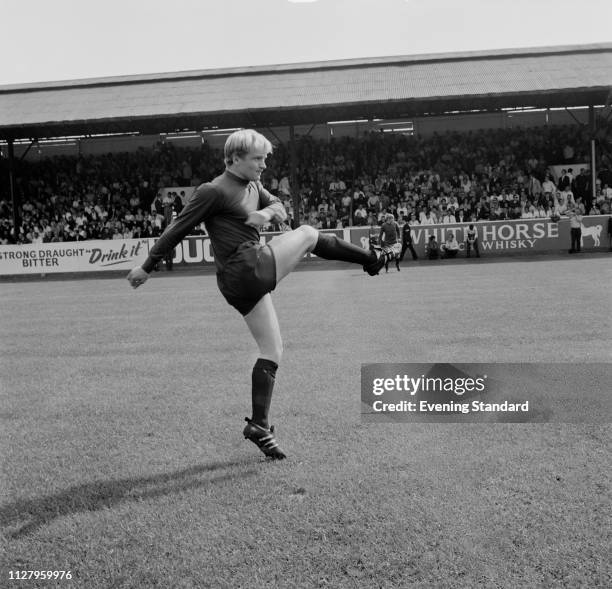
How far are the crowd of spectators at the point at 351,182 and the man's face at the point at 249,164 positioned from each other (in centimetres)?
2136

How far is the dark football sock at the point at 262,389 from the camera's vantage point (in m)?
4.01

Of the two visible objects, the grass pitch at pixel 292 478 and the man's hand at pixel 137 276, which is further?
the man's hand at pixel 137 276

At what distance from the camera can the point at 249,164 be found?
3783 millimetres

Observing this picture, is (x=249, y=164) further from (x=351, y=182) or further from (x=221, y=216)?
(x=351, y=182)

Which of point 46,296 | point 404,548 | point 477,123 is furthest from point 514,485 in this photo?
point 477,123

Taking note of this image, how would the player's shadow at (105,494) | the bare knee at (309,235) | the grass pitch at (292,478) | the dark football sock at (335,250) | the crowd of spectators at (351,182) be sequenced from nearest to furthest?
the grass pitch at (292,478), the player's shadow at (105,494), the bare knee at (309,235), the dark football sock at (335,250), the crowd of spectators at (351,182)

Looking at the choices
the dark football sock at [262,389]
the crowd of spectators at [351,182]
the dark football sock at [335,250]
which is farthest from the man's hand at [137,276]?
the crowd of spectators at [351,182]

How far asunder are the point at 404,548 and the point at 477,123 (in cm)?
2942

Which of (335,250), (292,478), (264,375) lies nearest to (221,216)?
(335,250)

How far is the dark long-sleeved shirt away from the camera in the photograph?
3697 millimetres

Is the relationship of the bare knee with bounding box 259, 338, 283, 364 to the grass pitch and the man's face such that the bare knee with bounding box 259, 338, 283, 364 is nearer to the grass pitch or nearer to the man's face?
the grass pitch

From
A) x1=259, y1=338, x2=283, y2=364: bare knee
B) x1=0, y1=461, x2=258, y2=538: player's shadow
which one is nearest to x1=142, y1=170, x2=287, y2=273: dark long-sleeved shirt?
x1=259, y1=338, x2=283, y2=364: bare knee

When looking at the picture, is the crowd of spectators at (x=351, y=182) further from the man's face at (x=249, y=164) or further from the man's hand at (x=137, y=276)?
the man's hand at (x=137, y=276)

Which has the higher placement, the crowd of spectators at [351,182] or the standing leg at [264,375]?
the crowd of spectators at [351,182]
